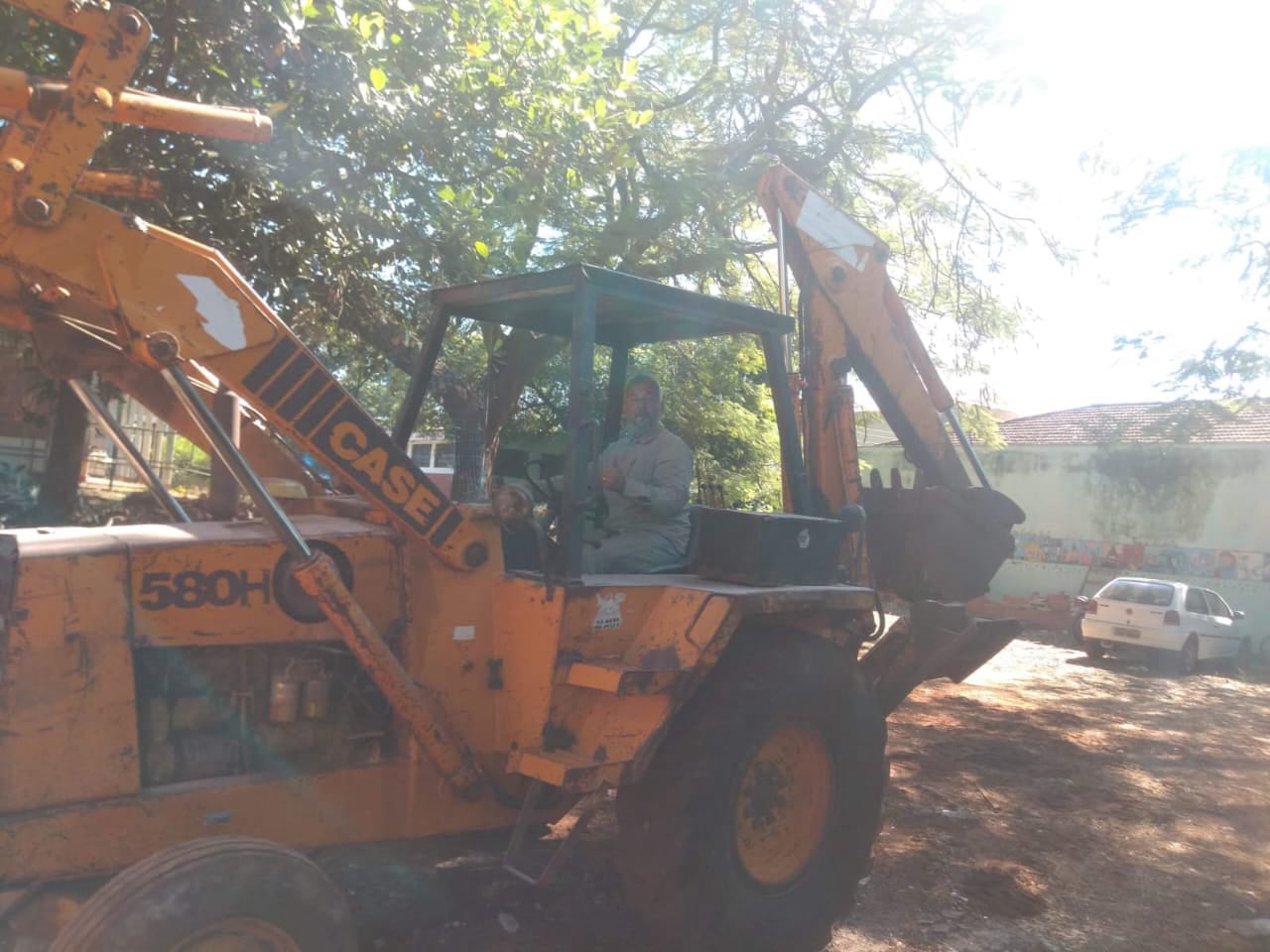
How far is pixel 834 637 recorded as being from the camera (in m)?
4.62

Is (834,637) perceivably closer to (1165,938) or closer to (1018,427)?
(1165,938)

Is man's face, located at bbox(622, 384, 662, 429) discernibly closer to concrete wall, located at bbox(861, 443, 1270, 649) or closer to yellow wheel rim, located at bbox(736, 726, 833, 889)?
yellow wheel rim, located at bbox(736, 726, 833, 889)

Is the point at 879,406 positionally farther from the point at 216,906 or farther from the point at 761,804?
the point at 216,906

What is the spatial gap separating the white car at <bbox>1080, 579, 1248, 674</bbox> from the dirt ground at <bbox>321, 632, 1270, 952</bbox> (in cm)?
661

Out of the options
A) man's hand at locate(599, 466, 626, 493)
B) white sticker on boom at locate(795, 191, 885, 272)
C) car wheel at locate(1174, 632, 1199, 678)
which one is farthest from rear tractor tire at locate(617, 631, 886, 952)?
car wheel at locate(1174, 632, 1199, 678)

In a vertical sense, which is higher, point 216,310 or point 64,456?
point 216,310

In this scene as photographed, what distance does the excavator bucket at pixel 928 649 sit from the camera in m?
5.36

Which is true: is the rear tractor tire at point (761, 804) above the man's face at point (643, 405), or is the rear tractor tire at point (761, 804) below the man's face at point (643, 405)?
below

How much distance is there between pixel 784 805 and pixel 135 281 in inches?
120

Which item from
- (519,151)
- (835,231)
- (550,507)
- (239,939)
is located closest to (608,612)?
(550,507)

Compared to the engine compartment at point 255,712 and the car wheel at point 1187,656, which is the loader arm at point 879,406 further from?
the car wheel at point 1187,656

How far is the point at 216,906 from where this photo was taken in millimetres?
2791

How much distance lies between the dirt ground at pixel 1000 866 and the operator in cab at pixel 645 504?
54.9 inches

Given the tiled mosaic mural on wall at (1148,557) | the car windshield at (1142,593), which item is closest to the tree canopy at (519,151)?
the car windshield at (1142,593)
